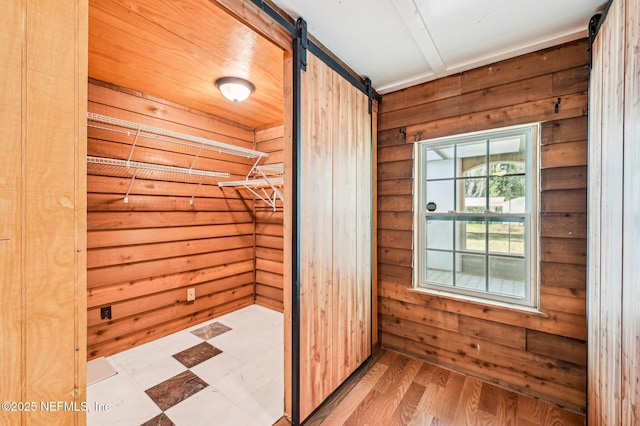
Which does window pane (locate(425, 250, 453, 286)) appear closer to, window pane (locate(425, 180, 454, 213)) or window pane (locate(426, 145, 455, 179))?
window pane (locate(425, 180, 454, 213))

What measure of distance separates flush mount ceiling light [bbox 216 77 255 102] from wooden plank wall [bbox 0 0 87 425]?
4.88 feet

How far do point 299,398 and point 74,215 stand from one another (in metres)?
1.47

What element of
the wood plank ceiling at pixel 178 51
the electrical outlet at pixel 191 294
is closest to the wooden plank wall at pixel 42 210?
the wood plank ceiling at pixel 178 51

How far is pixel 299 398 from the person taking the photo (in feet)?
5.16

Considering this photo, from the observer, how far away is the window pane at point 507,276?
6.56 feet

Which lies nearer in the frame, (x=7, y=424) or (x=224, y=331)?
(x=7, y=424)

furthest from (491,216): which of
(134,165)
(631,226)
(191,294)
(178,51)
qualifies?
(191,294)

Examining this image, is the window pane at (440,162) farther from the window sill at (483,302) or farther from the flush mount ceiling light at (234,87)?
the flush mount ceiling light at (234,87)

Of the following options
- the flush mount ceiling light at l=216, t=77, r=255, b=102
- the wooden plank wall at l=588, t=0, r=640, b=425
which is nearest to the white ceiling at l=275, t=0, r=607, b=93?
the wooden plank wall at l=588, t=0, r=640, b=425

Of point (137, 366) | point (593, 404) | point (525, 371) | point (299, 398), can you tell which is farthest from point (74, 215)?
point (525, 371)

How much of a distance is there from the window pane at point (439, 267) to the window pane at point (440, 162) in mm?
678

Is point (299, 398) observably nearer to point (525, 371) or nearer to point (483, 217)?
point (525, 371)

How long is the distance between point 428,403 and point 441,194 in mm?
1584

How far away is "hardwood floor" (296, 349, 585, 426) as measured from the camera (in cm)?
168
